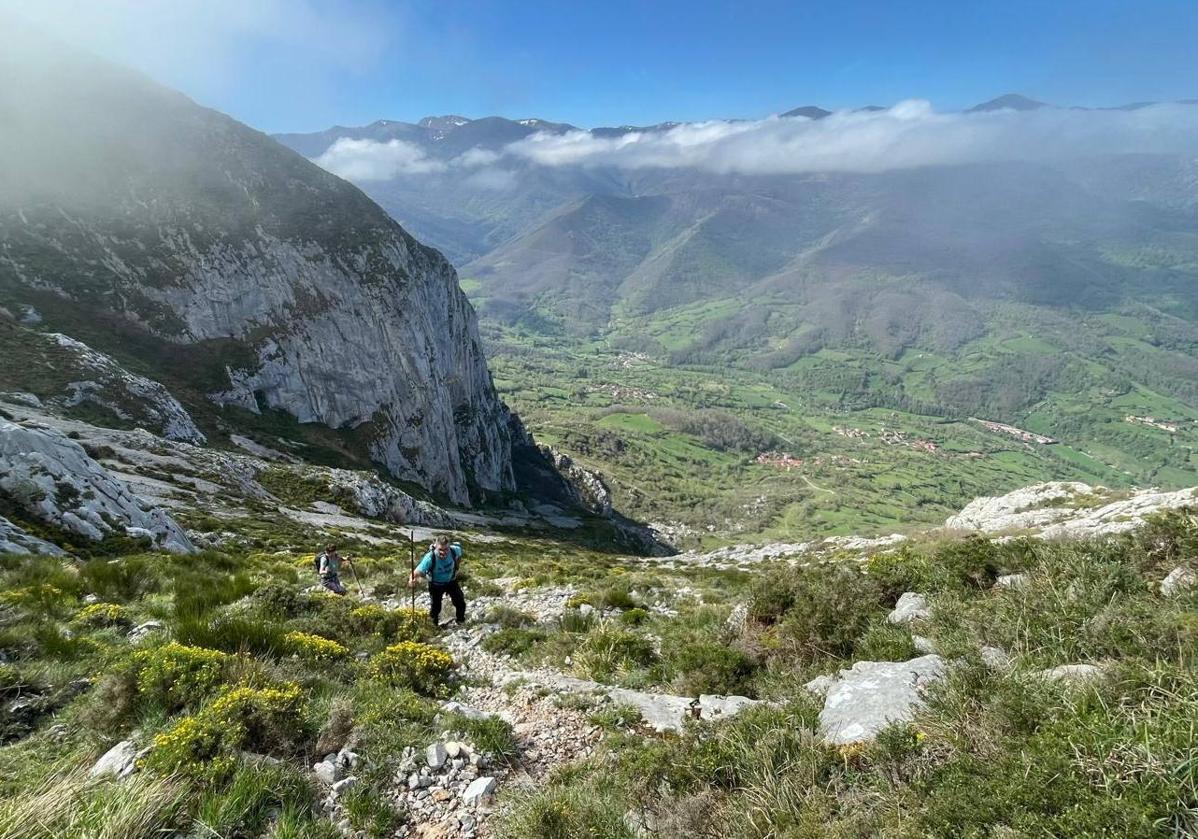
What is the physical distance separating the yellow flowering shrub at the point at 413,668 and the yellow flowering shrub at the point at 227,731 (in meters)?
1.93

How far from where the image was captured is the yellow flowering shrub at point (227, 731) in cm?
521

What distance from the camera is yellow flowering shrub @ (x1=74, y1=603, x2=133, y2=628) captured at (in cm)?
940

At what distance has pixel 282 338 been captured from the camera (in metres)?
84.1

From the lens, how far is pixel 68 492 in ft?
67.2

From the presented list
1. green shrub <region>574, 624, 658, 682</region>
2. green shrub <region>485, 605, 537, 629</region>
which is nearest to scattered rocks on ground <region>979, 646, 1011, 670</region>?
green shrub <region>574, 624, 658, 682</region>

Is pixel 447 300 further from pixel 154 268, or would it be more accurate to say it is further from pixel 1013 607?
pixel 1013 607

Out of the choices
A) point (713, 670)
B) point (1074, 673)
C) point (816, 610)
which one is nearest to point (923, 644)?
point (816, 610)

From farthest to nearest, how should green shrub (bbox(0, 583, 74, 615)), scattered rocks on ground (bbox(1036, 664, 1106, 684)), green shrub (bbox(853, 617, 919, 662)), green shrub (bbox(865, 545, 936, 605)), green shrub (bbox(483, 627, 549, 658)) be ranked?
green shrub (bbox(483, 627, 549, 658)) → green shrub (bbox(865, 545, 936, 605)) → green shrub (bbox(0, 583, 74, 615)) → green shrub (bbox(853, 617, 919, 662)) → scattered rocks on ground (bbox(1036, 664, 1106, 684))

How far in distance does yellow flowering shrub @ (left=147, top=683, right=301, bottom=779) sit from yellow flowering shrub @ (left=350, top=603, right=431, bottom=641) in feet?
15.5

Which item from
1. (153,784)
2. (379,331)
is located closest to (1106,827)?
(153,784)

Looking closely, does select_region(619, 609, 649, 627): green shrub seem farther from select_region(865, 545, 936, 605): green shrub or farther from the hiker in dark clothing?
the hiker in dark clothing

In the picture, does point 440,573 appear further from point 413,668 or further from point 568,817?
point 568,817

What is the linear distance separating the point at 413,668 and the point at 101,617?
585 cm

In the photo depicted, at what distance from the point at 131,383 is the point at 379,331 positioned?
4648 centimetres
